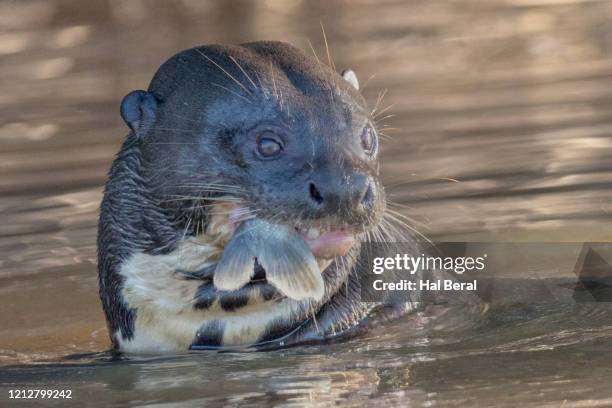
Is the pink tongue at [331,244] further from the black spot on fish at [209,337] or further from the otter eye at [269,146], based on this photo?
the black spot on fish at [209,337]

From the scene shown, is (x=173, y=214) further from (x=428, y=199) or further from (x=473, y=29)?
(x=473, y=29)

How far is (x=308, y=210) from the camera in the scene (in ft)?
17.5

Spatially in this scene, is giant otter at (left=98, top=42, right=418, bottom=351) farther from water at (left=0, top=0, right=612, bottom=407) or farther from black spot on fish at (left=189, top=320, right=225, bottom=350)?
water at (left=0, top=0, right=612, bottom=407)

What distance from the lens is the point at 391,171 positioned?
8836 mm

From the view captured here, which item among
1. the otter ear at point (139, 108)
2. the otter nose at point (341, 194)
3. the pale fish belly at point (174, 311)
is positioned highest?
the otter ear at point (139, 108)

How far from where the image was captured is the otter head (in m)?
5.38

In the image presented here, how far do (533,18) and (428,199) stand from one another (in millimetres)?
3355

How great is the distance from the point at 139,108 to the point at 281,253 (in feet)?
2.78

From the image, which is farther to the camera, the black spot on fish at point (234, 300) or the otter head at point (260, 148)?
the black spot on fish at point (234, 300)

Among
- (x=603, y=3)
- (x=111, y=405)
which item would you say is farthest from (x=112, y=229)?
(x=603, y=3)

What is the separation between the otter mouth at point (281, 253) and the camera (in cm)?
550

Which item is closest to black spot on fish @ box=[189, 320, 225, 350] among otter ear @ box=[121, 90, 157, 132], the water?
the water

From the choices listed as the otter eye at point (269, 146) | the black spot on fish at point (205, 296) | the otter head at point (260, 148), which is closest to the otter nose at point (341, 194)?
the otter head at point (260, 148)

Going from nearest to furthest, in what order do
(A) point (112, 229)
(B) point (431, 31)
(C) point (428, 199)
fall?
(A) point (112, 229) < (C) point (428, 199) < (B) point (431, 31)
